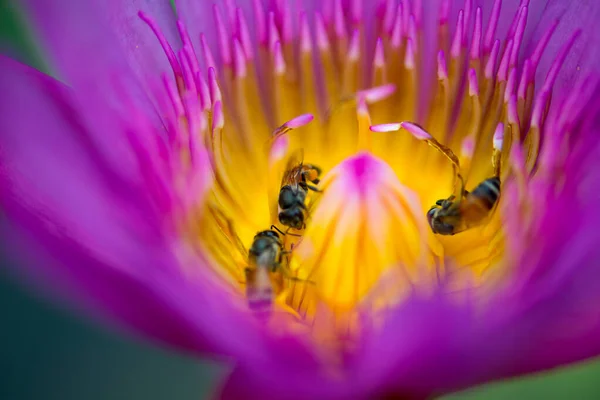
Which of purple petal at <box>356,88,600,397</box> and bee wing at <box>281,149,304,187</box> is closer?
purple petal at <box>356,88,600,397</box>

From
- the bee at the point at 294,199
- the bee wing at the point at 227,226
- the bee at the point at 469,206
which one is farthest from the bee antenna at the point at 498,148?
the bee wing at the point at 227,226

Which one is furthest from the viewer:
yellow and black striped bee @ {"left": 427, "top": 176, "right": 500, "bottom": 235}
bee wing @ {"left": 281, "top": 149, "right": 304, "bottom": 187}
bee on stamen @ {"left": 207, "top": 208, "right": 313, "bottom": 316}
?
bee wing @ {"left": 281, "top": 149, "right": 304, "bottom": 187}

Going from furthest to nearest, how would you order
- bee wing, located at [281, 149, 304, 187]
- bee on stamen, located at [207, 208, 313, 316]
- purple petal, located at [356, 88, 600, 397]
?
bee wing, located at [281, 149, 304, 187]
bee on stamen, located at [207, 208, 313, 316]
purple petal, located at [356, 88, 600, 397]

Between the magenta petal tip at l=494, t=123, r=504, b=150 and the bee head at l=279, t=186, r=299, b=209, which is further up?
the magenta petal tip at l=494, t=123, r=504, b=150

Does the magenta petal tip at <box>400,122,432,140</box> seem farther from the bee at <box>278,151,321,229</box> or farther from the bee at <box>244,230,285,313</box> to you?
the bee at <box>244,230,285,313</box>

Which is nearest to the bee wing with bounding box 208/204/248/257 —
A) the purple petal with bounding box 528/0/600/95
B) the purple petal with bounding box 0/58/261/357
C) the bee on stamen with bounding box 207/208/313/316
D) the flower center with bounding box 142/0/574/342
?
the flower center with bounding box 142/0/574/342

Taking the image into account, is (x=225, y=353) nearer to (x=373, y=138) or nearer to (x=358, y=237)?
(x=358, y=237)

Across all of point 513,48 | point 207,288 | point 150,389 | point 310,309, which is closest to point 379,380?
point 207,288
